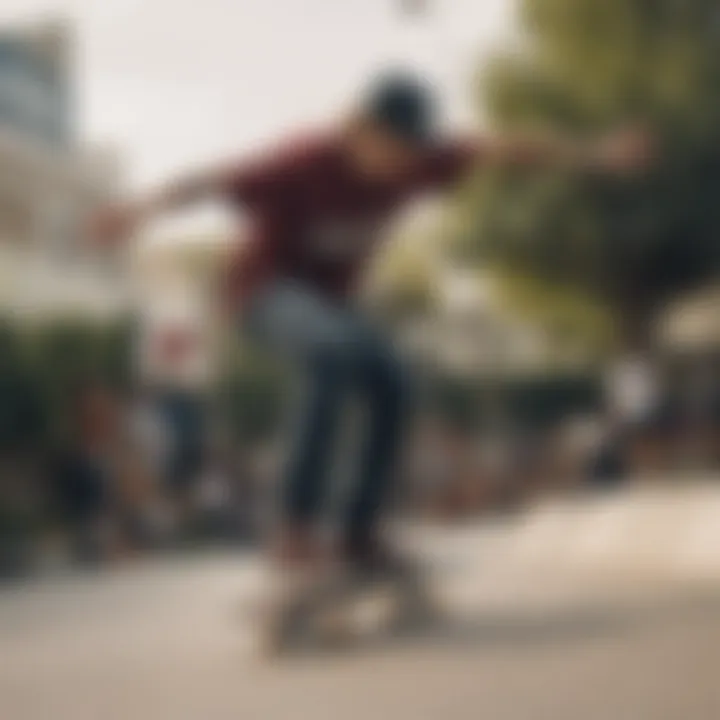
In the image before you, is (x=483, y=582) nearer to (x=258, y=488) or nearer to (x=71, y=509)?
(x=258, y=488)

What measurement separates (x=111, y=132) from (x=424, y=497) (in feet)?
1.44

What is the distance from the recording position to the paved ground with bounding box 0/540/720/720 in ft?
4.03

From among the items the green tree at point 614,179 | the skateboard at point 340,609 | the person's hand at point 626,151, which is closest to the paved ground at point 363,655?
the skateboard at point 340,609

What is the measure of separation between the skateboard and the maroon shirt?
0.80ft

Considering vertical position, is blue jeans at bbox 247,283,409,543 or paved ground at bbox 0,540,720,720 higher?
blue jeans at bbox 247,283,409,543

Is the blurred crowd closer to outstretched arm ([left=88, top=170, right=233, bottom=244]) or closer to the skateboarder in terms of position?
the skateboarder

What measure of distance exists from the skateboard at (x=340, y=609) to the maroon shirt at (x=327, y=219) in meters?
0.24

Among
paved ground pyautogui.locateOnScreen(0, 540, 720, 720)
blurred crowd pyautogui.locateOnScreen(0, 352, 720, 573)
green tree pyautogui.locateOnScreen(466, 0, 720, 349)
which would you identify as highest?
green tree pyautogui.locateOnScreen(466, 0, 720, 349)

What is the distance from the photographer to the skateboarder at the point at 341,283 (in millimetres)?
1270

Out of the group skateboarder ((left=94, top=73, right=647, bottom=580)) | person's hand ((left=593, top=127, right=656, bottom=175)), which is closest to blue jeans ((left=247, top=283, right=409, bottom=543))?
skateboarder ((left=94, top=73, right=647, bottom=580))

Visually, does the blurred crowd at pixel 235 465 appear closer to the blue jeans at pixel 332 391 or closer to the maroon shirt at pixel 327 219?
the blue jeans at pixel 332 391

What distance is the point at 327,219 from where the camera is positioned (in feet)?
4.18

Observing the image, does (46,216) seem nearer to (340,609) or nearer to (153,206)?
(153,206)

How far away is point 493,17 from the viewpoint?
1.30 m
